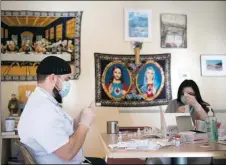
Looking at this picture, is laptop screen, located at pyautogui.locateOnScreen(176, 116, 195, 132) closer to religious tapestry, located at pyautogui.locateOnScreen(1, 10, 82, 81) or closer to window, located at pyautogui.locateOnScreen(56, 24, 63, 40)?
religious tapestry, located at pyautogui.locateOnScreen(1, 10, 82, 81)

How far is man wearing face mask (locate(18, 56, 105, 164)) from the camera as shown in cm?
79

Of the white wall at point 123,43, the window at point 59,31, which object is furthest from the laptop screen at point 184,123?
the window at point 59,31

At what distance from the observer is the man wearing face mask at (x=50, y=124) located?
79 cm

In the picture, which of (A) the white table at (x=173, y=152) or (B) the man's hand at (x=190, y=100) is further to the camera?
(B) the man's hand at (x=190, y=100)

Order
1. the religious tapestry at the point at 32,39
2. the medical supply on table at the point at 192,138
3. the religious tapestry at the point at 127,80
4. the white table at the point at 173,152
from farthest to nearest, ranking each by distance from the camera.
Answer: the religious tapestry at the point at 127,80 → the religious tapestry at the point at 32,39 → the medical supply on table at the point at 192,138 → the white table at the point at 173,152

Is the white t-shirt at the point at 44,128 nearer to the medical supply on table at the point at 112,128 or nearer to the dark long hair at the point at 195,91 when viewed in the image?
the medical supply on table at the point at 112,128

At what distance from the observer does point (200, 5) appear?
129 centimetres

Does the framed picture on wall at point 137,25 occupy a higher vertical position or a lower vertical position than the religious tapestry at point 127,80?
higher

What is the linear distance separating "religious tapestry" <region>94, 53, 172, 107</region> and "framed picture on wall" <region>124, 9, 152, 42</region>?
13 cm

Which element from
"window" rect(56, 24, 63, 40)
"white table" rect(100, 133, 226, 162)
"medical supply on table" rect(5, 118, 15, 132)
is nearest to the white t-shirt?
"white table" rect(100, 133, 226, 162)

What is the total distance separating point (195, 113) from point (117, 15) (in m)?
0.83

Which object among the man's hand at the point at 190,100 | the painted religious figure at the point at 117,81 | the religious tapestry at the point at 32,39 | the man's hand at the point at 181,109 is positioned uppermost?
the religious tapestry at the point at 32,39

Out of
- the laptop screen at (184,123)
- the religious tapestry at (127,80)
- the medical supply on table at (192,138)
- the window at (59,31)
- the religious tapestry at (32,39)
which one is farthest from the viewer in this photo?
the religious tapestry at (127,80)

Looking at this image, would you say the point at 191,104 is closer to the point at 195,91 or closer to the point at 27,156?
the point at 195,91
